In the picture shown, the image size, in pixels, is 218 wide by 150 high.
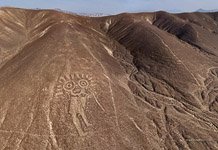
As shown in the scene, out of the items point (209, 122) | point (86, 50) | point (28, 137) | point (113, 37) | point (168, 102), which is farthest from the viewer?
point (113, 37)

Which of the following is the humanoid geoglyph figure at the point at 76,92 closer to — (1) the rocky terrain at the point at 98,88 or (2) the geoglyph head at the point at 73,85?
(2) the geoglyph head at the point at 73,85

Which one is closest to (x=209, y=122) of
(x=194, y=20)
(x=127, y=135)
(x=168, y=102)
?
(x=168, y=102)

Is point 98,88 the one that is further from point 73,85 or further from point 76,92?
point 73,85

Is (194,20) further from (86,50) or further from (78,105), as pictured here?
(78,105)

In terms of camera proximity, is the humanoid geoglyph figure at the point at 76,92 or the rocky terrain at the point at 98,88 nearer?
the rocky terrain at the point at 98,88

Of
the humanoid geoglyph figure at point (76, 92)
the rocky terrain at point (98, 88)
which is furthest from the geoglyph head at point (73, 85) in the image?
the rocky terrain at point (98, 88)

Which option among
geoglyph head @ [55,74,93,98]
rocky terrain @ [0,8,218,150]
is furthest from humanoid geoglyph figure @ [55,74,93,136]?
rocky terrain @ [0,8,218,150]

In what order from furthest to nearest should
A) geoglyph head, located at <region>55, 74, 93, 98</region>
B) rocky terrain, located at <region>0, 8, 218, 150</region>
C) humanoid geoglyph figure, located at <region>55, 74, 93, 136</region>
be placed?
geoglyph head, located at <region>55, 74, 93, 98</region> < humanoid geoglyph figure, located at <region>55, 74, 93, 136</region> < rocky terrain, located at <region>0, 8, 218, 150</region>


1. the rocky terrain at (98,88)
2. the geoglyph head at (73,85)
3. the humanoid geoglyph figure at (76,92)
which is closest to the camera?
the rocky terrain at (98,88)

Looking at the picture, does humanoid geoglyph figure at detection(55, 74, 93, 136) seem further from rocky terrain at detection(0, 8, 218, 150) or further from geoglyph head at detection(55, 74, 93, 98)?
rocky terrain at detection(0, 8, 218, 150)
